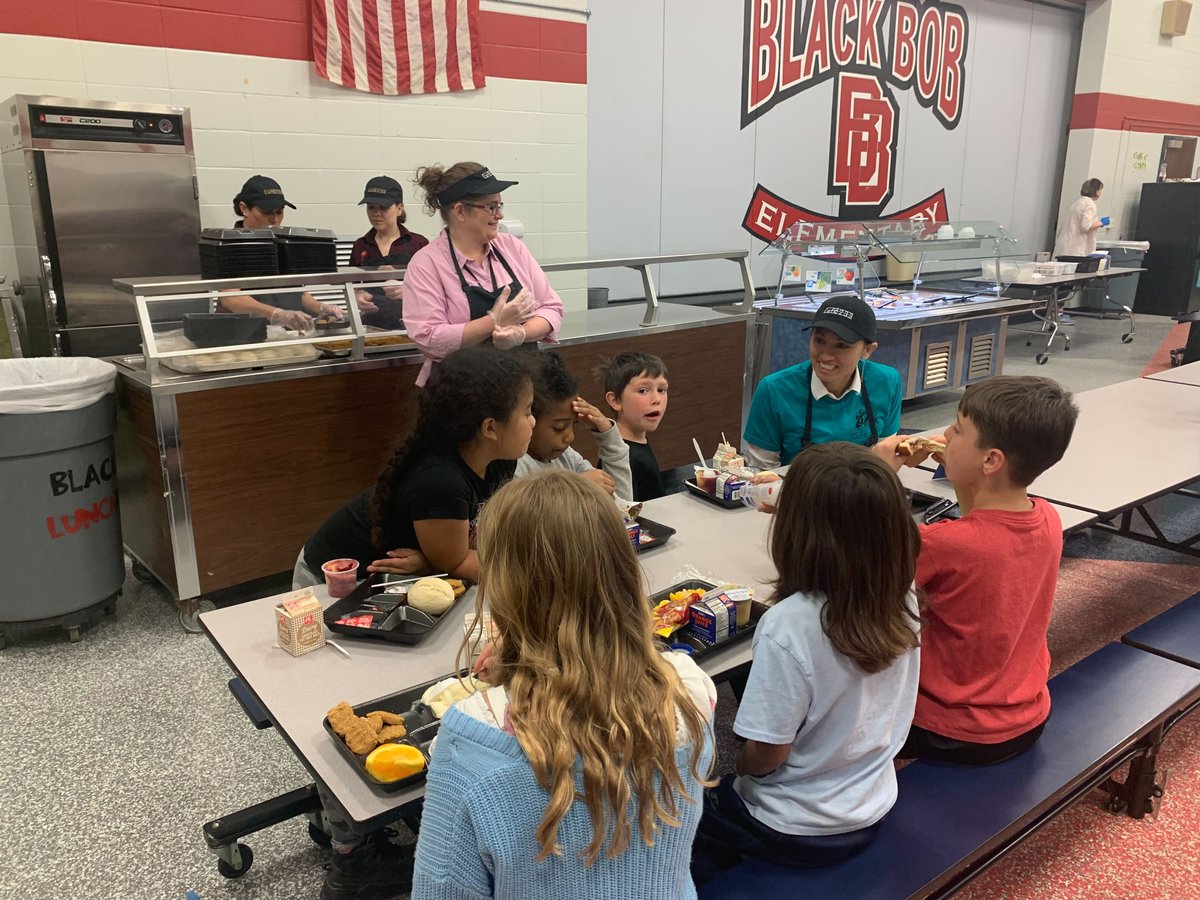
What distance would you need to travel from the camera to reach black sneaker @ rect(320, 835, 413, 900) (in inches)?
72.6

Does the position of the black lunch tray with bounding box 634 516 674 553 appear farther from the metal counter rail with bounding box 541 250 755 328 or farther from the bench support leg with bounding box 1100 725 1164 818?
the metal counter rail with bounding box 541 250 755 328

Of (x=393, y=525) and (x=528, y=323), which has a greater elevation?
(x=528, y=323)

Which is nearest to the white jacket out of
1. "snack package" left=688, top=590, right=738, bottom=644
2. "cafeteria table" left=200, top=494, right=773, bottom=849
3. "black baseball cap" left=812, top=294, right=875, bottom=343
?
"black baseball cap" left=812, top=294, right=875, bottom=343

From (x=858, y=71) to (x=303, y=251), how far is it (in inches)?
266

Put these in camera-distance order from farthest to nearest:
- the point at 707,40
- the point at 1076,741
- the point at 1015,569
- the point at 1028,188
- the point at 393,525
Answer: the point at 1028,188 → the point at 707,40 → the point at 393,525 → the point at 1076,741 → the point at 1015,569

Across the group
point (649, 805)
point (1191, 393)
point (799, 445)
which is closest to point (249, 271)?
point (799, 445)

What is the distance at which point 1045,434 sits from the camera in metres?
1.85

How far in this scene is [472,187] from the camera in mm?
3193

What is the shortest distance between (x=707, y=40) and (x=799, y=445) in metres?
5.20

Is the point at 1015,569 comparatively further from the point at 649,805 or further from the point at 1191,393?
the point at 1191,393

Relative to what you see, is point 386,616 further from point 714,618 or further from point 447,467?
point 714,618

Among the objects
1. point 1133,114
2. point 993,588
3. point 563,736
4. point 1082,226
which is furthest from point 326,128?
point 1133,114

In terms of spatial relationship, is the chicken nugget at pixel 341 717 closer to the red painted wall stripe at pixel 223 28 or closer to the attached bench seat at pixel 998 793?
the attached bench seat at pixel 998 793

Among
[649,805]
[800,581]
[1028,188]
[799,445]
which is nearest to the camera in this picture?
[649,805]
